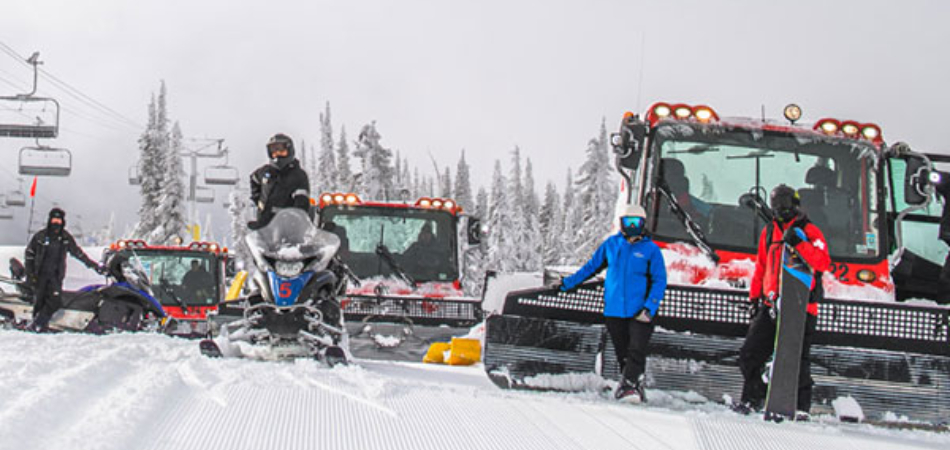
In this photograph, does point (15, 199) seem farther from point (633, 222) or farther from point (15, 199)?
point (633, 222)

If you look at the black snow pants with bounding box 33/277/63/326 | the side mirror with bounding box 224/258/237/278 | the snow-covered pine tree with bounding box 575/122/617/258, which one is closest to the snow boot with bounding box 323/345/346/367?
the black snow pants with bounding box 33/277/63/326

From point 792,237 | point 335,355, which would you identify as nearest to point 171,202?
point 335,355

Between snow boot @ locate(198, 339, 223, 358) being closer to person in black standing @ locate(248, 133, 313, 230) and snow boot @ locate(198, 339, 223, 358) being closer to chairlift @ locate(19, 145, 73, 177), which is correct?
person in black standing @ locate(248, 133, 313, 230)

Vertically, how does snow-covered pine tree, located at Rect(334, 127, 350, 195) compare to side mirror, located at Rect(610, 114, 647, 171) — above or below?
above

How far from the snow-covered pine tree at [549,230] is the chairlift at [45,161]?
49.0m

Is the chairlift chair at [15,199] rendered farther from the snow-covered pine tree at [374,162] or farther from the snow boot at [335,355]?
the snow boot at [335,355]

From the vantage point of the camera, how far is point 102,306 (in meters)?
11.0

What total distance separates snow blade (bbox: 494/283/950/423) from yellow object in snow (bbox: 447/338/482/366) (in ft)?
7.96

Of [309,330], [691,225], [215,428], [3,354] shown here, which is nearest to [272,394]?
Answer: [215,428]

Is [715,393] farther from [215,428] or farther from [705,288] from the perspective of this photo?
[215,428]

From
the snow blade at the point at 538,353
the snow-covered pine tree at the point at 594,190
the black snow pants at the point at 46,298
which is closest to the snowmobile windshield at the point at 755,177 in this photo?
the snow blade at the point at 538,353

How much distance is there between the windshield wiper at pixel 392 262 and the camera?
12.1m

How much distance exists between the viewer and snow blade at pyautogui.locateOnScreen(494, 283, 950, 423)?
19.3 feet

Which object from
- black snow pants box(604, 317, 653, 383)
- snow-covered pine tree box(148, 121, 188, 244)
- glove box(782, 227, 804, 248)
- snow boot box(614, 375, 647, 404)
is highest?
snow-covered pine tree box(148, 121, 188, 244)
